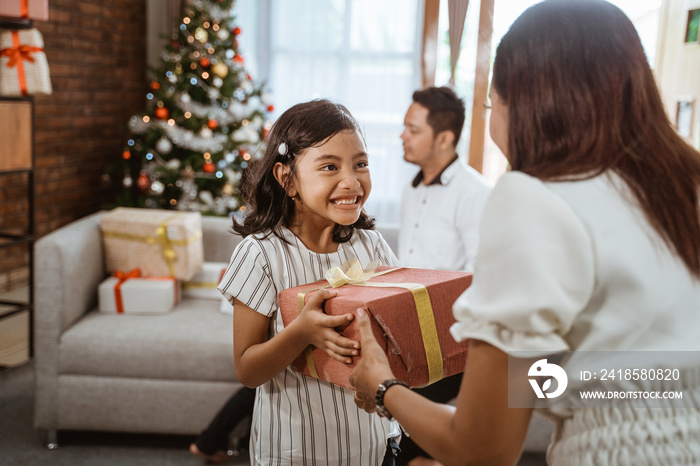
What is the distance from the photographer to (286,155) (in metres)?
1.18

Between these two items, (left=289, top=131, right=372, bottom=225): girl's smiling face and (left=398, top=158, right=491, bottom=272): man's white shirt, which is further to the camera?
(left=398, top=158, right=491, bottom=272): man's white shirt

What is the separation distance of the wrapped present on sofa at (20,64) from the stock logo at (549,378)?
10.6 ft

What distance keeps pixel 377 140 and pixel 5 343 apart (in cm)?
312

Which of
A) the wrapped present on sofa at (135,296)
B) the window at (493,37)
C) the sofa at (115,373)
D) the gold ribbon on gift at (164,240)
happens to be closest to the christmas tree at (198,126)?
the gold ribbon on gift at (164,240)

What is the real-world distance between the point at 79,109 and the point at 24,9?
1.52m

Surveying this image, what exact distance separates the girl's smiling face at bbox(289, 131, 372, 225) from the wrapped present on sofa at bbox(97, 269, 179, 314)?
177cm

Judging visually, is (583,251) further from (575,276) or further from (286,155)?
(286,155)

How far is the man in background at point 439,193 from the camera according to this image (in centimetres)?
266

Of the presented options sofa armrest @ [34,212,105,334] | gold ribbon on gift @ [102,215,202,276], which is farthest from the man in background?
sofa armrest @ [34,212,105,334]

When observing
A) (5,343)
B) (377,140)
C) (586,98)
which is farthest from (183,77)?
(586,98)

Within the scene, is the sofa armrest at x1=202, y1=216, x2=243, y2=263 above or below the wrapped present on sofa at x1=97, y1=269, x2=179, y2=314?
above

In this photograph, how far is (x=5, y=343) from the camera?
11.4 feet

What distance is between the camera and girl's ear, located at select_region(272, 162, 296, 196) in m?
1.19

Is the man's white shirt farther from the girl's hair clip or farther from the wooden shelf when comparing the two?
the wooden shelf
